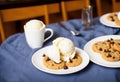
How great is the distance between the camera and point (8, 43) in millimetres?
1075

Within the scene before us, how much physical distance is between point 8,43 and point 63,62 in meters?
0.35

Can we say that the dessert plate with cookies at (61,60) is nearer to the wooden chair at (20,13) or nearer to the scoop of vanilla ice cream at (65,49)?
the scoop of vanilla ice cream at (65,49)

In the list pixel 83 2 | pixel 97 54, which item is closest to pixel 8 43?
pixel 97 54

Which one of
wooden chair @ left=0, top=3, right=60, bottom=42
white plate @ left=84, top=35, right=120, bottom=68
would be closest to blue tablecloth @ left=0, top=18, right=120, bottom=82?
white plate @ left=84, top=35, right=120, bottom=68

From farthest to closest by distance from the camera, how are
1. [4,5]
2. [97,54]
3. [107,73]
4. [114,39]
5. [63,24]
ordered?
1. [4,5]
2. [63,24]
3. [114,39]
4. [97,54]
5. [107,73]

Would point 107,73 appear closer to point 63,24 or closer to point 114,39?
point 114,39

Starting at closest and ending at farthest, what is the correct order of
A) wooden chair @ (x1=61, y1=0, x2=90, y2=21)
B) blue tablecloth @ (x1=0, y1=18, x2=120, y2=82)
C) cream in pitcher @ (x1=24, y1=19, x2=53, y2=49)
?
blue tablecloth @ (x1=0, y1=18, x2=120, y2=82) < cream in pitcher @ (x1=24, y1=19, x2=53, y2=49) < wooden chair @ (x1=61, y1=0, x2=90, y2=21)

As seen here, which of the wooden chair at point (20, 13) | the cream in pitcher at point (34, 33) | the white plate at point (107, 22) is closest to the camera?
the cream in pitcher at point (34, 33)

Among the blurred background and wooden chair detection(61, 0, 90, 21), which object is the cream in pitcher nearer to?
the blurred background

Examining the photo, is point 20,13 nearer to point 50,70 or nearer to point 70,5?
point 70,5

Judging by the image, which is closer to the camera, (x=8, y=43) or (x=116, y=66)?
(x=116, y=66)

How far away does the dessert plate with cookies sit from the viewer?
0.83m

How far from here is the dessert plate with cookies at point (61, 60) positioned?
83cm

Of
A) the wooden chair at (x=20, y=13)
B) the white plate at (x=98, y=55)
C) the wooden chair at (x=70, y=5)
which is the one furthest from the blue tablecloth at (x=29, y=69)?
the wooden chair at (x=70, y=5)
